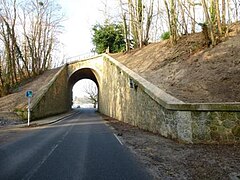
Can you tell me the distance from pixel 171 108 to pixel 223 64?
6.03 metres

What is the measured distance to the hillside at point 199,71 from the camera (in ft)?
36.7

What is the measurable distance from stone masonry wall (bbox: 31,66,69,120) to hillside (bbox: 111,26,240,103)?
9964 millimetres

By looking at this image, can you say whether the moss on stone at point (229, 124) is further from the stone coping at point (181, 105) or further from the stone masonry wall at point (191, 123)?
the stone coping at point (181, 105)

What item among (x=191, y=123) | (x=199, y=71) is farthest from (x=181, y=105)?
(x=199, y=71)

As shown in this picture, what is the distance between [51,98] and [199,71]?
18.8 metres

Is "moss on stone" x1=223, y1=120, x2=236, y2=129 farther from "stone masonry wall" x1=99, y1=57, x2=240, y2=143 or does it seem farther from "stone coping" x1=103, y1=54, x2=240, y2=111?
"stone coping" x1=103, y1=54, x2=240, y2=111

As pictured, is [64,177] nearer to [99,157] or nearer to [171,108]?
[99,157]

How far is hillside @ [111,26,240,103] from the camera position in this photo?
11.2 m

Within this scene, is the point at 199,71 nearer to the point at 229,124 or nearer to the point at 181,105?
the point at 181,105

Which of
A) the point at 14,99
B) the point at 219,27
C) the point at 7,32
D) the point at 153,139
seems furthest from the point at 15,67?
the point at 153,139

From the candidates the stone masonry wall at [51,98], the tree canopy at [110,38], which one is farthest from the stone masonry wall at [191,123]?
the tree canopy at [110,38]

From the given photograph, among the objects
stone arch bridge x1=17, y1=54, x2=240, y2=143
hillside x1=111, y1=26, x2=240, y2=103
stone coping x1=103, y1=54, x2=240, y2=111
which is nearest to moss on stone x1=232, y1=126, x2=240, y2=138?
stone arch bridge x1=17, y1=54, x2=240, y2=143

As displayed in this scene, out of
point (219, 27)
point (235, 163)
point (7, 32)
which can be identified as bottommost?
point (235, 163)

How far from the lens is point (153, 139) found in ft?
32.3
